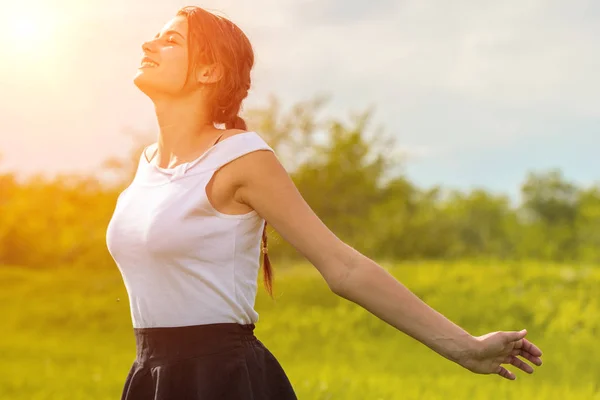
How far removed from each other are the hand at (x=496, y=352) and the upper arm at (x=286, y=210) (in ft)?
Answer: 1.31

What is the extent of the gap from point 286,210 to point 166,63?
0.53 meters

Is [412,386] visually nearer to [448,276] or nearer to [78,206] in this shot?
[448,276]

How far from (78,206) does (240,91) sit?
1542cm

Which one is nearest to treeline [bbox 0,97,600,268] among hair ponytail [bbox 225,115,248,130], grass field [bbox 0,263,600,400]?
grass field [bbox 0,263,600,400]

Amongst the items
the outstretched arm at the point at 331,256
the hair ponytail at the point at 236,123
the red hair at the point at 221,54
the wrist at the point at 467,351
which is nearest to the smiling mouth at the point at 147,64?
the red hair at the point at 221,54

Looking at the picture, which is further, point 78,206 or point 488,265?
point 78,206

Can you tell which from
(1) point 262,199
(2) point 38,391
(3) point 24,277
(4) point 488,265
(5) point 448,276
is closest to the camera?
(1) point 262,199

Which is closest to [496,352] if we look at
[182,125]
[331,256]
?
[331,256]

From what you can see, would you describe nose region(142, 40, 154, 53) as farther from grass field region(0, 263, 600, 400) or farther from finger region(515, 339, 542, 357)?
grass field region(0, 263, 600, 400)

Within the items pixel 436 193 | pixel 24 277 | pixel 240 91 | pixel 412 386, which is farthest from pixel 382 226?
pixel 240 91

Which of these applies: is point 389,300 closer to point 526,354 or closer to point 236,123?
point 526,354

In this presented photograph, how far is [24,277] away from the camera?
43.2 feet

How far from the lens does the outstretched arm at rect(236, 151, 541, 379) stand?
1955 millimetres

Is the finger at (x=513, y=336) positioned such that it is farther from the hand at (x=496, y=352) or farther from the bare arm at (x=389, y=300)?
the bare arm at (x=389, y=300)
